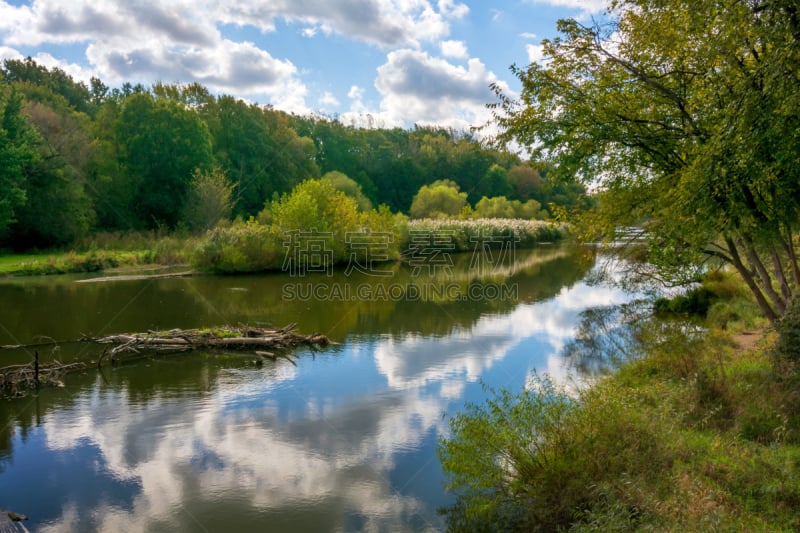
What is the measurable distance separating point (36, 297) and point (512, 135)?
20.0 metres

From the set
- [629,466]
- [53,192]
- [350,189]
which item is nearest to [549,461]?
[629,466]

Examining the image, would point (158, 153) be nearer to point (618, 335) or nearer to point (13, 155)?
point (13, 155)

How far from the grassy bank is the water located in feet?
3.29

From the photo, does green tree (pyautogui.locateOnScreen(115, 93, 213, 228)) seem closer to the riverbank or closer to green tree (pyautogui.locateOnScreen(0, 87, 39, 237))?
the riverbank

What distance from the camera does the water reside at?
7.29 metres

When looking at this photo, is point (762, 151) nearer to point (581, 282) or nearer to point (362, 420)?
point (362, 420)

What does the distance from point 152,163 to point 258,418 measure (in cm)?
4408

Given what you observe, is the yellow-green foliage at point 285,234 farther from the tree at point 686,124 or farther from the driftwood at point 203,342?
the tree at point 686,124

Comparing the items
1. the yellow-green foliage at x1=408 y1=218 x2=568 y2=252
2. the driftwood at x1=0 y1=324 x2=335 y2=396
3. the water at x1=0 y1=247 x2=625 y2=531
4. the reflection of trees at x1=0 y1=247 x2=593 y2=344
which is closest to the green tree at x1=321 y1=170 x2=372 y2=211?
the yellow-green foliage at x1=408 y1=218 x2=568 y2=252

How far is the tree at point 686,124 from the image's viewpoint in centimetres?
670

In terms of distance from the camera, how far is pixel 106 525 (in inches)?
270

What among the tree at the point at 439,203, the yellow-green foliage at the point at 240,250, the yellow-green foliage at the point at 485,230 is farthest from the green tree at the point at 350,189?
the yellow-green foliage at the point at 240,250

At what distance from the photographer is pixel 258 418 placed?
10.2 m

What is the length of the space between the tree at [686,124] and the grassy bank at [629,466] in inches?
91.2
